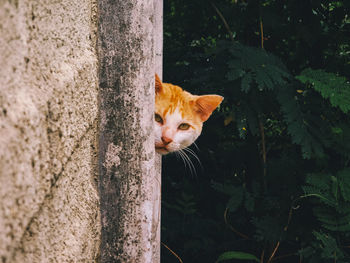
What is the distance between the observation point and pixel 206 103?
2010 mm

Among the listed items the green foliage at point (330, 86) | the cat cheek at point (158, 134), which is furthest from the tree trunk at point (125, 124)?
the green foliage at point (330, 86)

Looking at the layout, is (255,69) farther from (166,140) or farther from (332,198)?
(332,198)

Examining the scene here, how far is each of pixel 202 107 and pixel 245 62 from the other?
41cm

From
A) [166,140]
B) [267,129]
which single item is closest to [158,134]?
[166,140]

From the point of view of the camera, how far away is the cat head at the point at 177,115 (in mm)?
1850

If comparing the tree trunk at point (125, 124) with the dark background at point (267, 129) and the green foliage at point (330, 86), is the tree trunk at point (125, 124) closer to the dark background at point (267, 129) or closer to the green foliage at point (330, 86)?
the dark background at point (267, 129)

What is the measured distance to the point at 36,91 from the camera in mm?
546

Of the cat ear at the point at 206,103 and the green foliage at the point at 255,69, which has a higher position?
the green foliage at the point at 255,69

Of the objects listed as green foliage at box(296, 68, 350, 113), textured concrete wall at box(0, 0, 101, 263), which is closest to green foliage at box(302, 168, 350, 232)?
green foliage at box(296, 68, 350, 113)

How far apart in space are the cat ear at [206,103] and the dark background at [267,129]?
14cm

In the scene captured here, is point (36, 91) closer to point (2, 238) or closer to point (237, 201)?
point (2, 238)

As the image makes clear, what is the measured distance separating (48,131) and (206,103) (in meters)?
1.49

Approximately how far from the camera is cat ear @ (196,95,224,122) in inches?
76.3

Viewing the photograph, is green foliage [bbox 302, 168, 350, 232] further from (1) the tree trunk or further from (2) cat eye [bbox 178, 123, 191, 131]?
(1) the tree trunk
